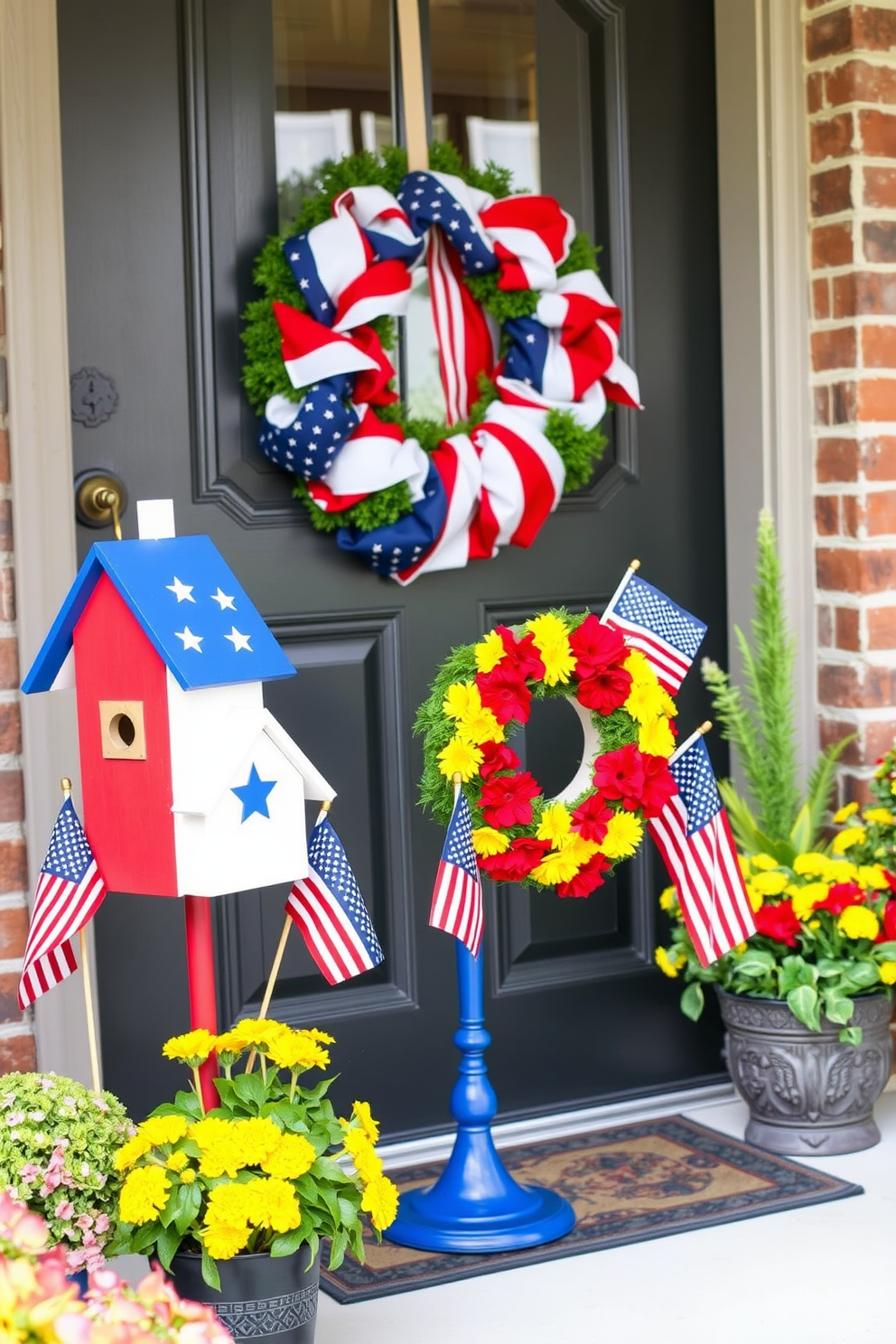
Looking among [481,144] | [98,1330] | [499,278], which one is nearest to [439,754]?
[499,278]

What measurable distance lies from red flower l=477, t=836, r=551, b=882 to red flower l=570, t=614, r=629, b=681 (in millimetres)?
232

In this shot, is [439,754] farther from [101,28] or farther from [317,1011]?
[101,28]

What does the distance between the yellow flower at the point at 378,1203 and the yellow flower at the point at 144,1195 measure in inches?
9.0

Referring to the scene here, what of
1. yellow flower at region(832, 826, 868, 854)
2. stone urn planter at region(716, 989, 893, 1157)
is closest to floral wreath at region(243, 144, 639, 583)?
yellow flower at region(832, 826, 868, 854)

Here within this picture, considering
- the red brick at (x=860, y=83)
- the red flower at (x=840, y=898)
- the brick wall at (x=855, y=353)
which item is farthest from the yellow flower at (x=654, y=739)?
the red brick at (x=860, y=83)

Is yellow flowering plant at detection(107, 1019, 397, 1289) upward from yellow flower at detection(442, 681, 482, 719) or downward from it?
downward

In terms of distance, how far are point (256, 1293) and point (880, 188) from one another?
2.02m

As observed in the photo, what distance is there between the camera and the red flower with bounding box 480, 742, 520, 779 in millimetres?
2199

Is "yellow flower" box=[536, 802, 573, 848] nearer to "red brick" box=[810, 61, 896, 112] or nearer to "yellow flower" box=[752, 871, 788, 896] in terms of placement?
"yellow flower" box=[752, 871, 788, 896]

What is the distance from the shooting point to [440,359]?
8.84 feet

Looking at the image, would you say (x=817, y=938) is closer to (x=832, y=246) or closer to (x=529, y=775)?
(x=529, y=775)

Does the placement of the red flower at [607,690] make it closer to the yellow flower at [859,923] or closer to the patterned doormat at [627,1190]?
the yellow flower at [859,923]

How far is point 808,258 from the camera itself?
2854mm

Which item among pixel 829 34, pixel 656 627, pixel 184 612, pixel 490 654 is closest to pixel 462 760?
pixel 490 654
